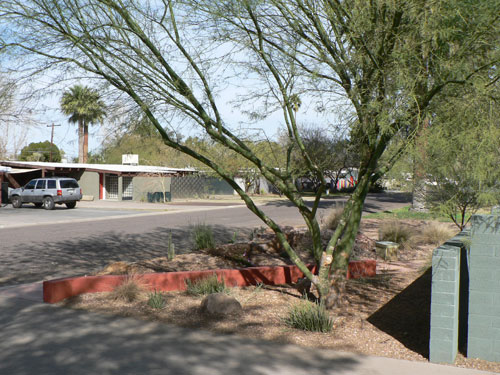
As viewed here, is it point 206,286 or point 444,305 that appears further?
point 206,286

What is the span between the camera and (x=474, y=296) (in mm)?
5207

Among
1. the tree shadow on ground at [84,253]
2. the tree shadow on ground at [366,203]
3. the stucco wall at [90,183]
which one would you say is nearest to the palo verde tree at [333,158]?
the tree shadow on ground at [84,253]

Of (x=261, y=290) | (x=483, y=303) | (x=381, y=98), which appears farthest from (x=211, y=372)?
(x=381, y=98)

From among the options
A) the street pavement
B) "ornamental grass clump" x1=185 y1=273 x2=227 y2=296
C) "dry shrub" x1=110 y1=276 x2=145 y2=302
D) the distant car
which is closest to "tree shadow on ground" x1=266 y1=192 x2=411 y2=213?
the distant car

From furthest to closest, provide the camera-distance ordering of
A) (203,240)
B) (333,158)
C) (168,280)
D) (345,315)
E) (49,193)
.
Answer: (49,193), (203,240), (333,158), (168,280), (345,315)

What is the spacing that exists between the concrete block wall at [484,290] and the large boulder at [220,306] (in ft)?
9.98

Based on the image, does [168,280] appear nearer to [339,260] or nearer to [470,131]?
[339,260]

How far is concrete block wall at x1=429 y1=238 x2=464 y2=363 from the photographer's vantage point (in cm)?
510

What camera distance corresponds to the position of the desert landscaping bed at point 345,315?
5.79 m

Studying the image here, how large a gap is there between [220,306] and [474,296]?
3.26 metres

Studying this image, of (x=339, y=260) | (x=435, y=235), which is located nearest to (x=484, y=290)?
(x=339, y=260)

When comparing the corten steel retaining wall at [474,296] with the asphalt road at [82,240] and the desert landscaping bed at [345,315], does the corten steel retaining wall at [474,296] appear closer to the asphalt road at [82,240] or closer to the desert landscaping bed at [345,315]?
the desert landscaping bed at [345,315]

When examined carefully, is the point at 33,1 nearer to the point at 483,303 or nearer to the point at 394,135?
the point at 394,135

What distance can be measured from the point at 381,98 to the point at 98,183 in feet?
117
